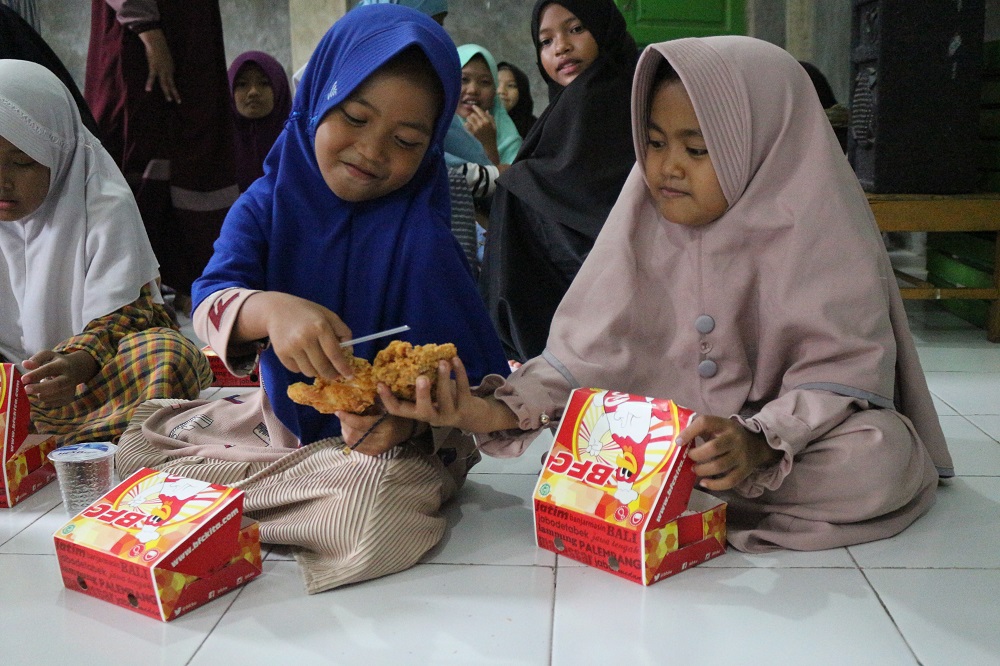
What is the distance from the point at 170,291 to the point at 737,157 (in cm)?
253

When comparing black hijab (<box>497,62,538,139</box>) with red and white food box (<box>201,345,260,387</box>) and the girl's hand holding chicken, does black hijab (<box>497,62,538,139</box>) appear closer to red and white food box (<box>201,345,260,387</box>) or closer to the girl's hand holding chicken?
red and white food box (<box>201,345,260,387</box>)

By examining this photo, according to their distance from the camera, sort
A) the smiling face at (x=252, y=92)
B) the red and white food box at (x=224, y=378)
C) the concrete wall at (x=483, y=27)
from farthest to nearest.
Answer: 1. the concrete wall at (x=483, y=27)
2. the smiling face at (x=252, y=92)
3. the red and white food box at (x=224, y=378)

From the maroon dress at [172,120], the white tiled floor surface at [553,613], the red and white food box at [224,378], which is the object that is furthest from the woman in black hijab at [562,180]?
the white tiled floor surface at [553,613]

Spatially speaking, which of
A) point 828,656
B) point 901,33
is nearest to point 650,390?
point 828,656

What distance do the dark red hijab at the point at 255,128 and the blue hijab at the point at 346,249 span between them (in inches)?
99.7

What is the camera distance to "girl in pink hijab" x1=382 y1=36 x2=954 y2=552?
1.37 metres

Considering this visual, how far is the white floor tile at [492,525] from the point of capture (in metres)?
1.38

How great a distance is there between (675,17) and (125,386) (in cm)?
378

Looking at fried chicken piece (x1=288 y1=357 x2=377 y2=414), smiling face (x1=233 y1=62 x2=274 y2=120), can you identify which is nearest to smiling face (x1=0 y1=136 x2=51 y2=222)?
fried chicken piece (x1=288 y1=357 x2=377 y2=414)

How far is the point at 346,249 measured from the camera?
4.99 feet

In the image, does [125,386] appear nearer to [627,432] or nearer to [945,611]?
[627,432]

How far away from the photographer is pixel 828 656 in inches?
43.0

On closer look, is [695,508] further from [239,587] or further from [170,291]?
[170,291]

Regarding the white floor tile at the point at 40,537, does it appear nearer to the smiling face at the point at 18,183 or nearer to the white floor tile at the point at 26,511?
the white floor tile at the point at 26,511
